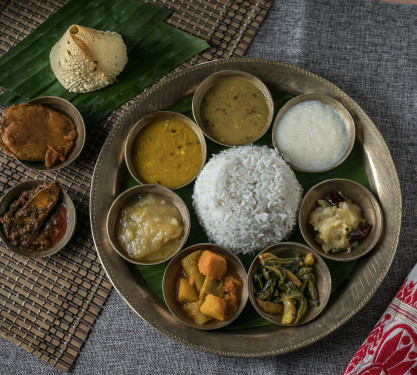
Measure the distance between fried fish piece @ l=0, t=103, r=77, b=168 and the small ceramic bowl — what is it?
0.03 m

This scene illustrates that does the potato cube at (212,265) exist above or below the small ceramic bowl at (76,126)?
below

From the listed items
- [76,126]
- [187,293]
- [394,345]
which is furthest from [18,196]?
[394,345]

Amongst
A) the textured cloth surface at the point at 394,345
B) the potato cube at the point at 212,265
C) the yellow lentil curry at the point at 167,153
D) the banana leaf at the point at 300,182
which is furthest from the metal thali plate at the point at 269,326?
the potato cube at the point at 212,265

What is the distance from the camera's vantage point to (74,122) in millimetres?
3467

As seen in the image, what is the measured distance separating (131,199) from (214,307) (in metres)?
0.98

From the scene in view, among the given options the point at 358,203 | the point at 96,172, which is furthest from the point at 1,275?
the point at 358,203

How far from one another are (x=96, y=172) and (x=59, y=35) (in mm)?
1223

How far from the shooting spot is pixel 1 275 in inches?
136

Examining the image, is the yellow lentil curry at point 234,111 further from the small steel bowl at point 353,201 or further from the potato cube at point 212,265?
the potato cube at point 212,265

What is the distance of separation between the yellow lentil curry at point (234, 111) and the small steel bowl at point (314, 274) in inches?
32.4

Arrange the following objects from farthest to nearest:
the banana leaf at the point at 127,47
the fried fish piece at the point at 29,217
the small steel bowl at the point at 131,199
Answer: the banana leaf at the point at 127,47 < the fried fish piece at the point at 29,217 < the small steel bowl at the point at 131,199

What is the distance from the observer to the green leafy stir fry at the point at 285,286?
2.98m

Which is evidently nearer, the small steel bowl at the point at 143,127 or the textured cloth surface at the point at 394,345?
the textured cloth surface at the point at 394,345

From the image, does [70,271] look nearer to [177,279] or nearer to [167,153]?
[177,279]
